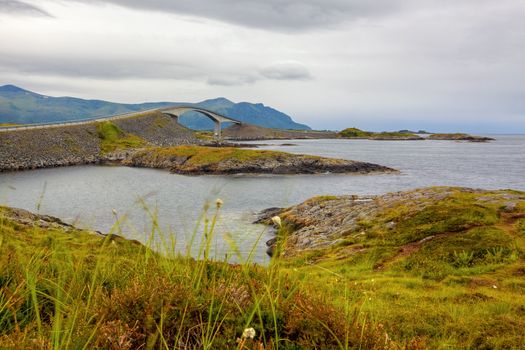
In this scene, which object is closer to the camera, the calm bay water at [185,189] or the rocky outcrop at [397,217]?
the rocky outcrop at [397,217]

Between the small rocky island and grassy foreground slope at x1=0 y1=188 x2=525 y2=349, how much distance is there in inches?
2241

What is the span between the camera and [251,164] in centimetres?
8788

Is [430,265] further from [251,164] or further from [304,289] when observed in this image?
[251,164]

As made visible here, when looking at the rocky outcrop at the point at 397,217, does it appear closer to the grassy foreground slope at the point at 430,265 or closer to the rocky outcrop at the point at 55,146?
the grassy foreground slope at the point at 430,265

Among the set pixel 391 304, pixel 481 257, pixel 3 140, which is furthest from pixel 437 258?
pixel 3 140

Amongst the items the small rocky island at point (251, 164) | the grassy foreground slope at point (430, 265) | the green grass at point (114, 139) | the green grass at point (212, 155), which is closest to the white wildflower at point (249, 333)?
the grassy foreground slope at point (430, 265)

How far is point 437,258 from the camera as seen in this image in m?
16.2

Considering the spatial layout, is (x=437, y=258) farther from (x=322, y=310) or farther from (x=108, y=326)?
(x=108, y=326)

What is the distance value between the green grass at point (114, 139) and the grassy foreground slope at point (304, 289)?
92497mm

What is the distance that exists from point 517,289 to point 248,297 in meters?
11.0

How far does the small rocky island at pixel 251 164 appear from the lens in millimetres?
86000

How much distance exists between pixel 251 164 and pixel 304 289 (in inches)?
3246

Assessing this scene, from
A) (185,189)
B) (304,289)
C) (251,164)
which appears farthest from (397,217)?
(251,164)

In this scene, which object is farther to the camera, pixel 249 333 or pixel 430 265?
pixel 430 265
